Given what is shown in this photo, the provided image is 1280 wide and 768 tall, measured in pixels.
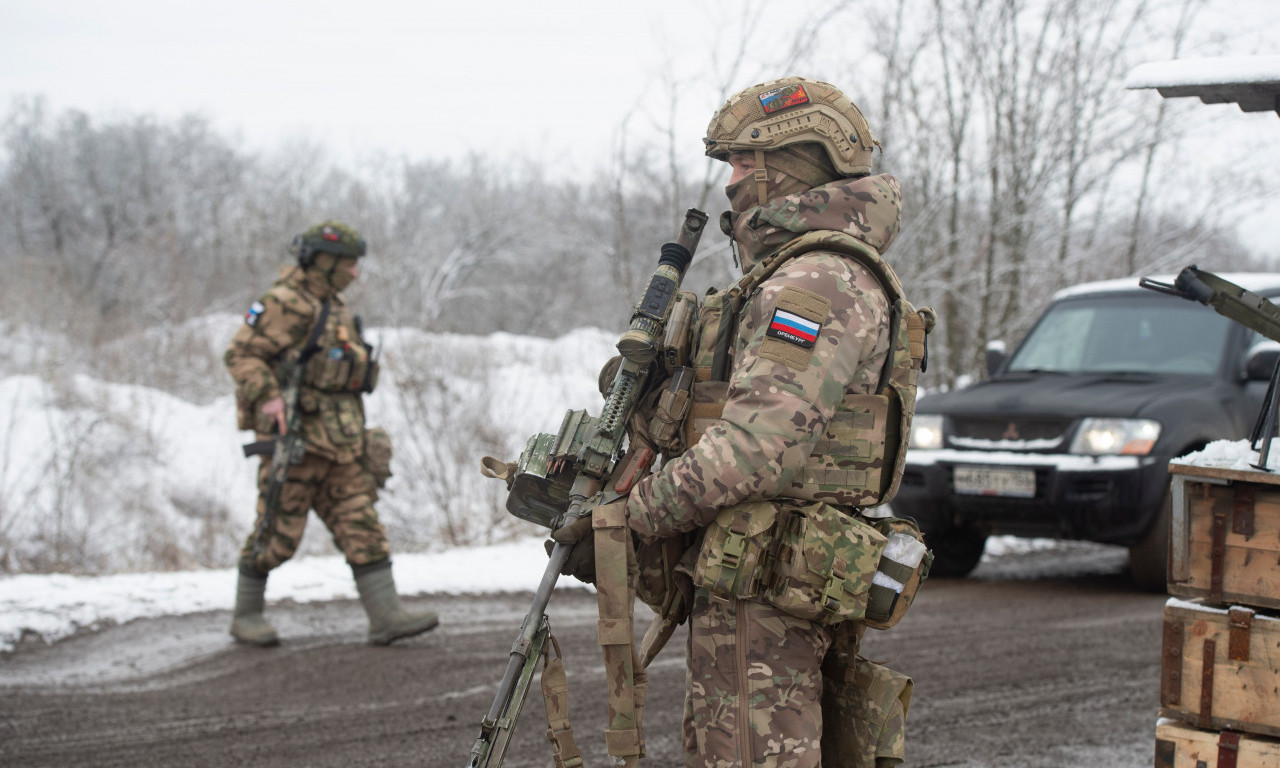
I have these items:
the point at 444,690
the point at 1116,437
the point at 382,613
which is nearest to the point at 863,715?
the point at 444,690

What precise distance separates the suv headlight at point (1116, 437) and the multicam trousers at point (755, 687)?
4594mm

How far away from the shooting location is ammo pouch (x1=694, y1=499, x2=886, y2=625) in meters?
2.49

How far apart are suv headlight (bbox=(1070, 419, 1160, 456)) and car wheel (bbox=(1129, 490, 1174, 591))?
1.29ft

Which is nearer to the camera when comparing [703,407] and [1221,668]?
[703,407]

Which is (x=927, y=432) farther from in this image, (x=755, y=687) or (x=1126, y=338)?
(x=755, y=687)

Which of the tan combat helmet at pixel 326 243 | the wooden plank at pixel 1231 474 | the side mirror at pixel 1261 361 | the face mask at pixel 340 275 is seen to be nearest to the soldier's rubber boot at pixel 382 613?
the face mask at pixel 340 275

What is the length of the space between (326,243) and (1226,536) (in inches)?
179

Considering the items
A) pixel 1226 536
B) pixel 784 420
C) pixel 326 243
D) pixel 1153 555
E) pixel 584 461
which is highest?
pixel 326 243

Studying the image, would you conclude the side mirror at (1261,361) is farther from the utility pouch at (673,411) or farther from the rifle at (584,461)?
the utility pouch at (673,411)

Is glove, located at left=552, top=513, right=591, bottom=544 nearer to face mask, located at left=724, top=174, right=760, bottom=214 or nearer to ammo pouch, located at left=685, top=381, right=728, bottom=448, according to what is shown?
ammo pouch, located at left=685, top=381, right=728, bottom=448

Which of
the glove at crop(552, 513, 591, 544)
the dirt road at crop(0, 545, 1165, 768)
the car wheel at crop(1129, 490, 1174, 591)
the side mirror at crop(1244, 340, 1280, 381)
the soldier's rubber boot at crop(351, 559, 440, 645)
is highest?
the side mirror at crop(1244, 340, 1280, 381)

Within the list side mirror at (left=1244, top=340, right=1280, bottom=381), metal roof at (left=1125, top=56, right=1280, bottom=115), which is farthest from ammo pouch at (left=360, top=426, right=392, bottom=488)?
side mirror at (left=1244, top=340, right=1280, bottom=381)

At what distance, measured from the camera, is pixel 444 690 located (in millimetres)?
4863

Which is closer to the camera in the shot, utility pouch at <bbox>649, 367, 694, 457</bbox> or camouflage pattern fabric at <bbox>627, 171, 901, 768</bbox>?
camouflage pattern fabric at <bbox>627, 171, 901, 768</bbox>
